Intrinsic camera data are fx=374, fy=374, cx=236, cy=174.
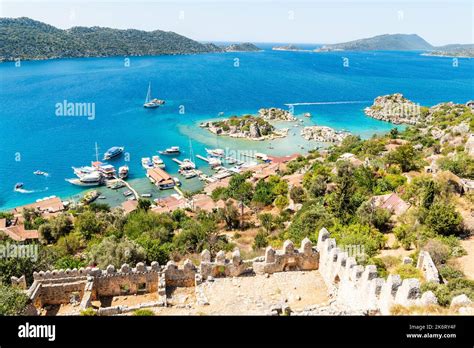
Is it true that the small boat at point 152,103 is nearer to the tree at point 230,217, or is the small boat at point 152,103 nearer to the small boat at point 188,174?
the small boat at point 188,174

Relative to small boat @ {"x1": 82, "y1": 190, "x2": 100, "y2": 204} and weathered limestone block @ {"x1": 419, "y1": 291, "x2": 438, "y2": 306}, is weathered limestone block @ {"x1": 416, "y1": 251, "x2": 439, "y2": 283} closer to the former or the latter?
weathered limestone block @ {"x1": 419, "y1": 291, "x2": 438, "y2": 306}

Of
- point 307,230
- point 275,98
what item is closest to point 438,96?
point 275,98

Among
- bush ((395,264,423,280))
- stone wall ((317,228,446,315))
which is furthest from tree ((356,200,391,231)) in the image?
stone wall ((317,228,446,315))

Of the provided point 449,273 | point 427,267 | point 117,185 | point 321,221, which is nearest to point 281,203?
point 321,221

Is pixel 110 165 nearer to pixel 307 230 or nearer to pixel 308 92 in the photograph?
pixel 307 230

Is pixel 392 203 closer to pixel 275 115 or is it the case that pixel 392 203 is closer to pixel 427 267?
pixel 427 267

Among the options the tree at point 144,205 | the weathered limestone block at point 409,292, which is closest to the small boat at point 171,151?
the tree at point 144,205
